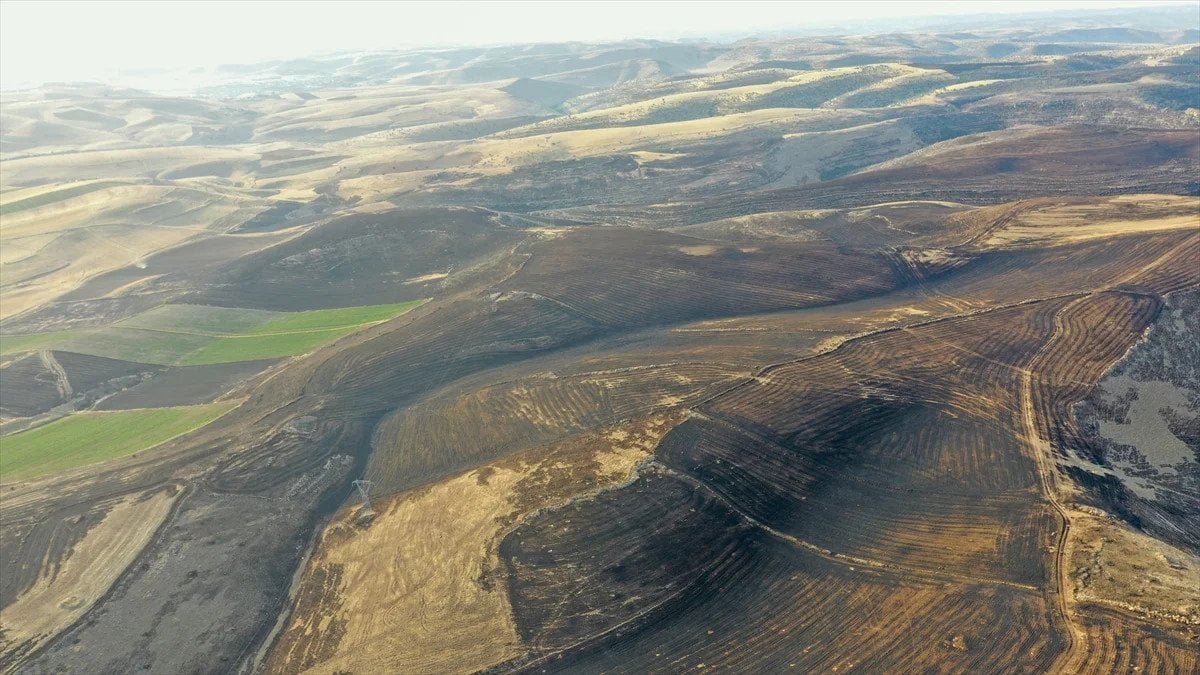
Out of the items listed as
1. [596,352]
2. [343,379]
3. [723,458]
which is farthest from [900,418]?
[343,379]

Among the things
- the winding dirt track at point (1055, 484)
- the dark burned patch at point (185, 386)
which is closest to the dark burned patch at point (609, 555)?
the winding dirt track at point (1055, 484)

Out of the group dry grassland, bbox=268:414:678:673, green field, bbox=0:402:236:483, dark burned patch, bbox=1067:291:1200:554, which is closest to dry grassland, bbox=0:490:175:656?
Answer: green field, bbox=0:402:236:483

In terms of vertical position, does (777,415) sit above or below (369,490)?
above

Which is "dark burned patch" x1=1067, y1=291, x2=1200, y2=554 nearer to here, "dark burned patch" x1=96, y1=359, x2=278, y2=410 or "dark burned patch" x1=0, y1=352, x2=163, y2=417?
"dark burned patch" x1=96, y1=359, x2=278, y2=410

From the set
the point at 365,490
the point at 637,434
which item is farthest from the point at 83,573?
the point at 637,434

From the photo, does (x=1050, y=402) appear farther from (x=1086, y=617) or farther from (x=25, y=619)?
(x=25, y=619)

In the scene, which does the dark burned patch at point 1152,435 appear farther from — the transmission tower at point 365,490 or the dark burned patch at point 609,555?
the transmission tower at point 365,490
